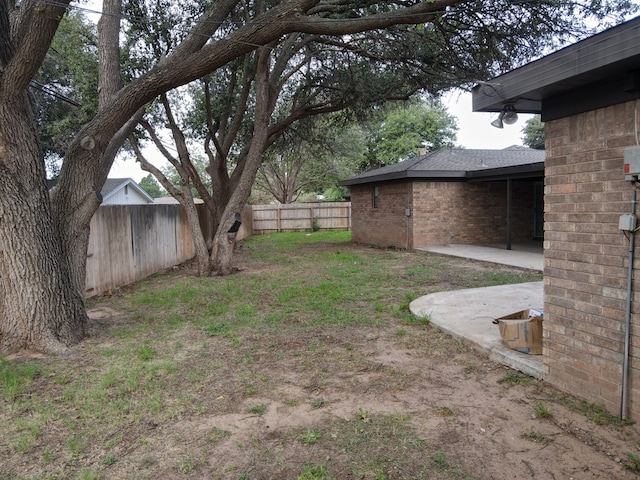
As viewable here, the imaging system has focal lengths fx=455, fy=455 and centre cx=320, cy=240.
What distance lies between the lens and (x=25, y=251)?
15.9 ft

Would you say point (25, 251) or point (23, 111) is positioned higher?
point (23, 111)

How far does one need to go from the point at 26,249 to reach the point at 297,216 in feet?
71.2

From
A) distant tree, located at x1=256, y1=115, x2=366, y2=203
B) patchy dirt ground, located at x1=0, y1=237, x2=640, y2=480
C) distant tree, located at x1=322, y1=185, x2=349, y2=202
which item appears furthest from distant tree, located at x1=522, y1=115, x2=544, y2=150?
patchy dirt ground, located at x1=0, y1=237, x2=640, y2=480

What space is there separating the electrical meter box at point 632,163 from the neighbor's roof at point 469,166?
376 inches

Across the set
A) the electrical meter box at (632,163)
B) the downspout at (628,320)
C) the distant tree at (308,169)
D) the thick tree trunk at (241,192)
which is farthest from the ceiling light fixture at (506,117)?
the distant tree at (308,169)

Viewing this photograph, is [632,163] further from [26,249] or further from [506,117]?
[26,249]

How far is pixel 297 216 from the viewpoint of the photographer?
26.4 metres

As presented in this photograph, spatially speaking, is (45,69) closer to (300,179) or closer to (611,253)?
(611,253)

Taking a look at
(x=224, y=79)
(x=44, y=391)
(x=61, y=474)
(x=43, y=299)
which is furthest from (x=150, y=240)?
(x=61, y=474)

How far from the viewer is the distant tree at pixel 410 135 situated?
34.4 meters

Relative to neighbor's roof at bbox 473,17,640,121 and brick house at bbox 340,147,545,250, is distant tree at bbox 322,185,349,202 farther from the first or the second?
neighbor's roof at bbox 473,17,640,121

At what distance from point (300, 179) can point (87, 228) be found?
3149 cm

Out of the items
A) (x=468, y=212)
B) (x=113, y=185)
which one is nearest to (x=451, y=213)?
(x=468, y=212)

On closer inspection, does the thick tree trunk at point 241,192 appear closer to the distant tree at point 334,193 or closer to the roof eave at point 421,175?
the roof eave at point 421,175
